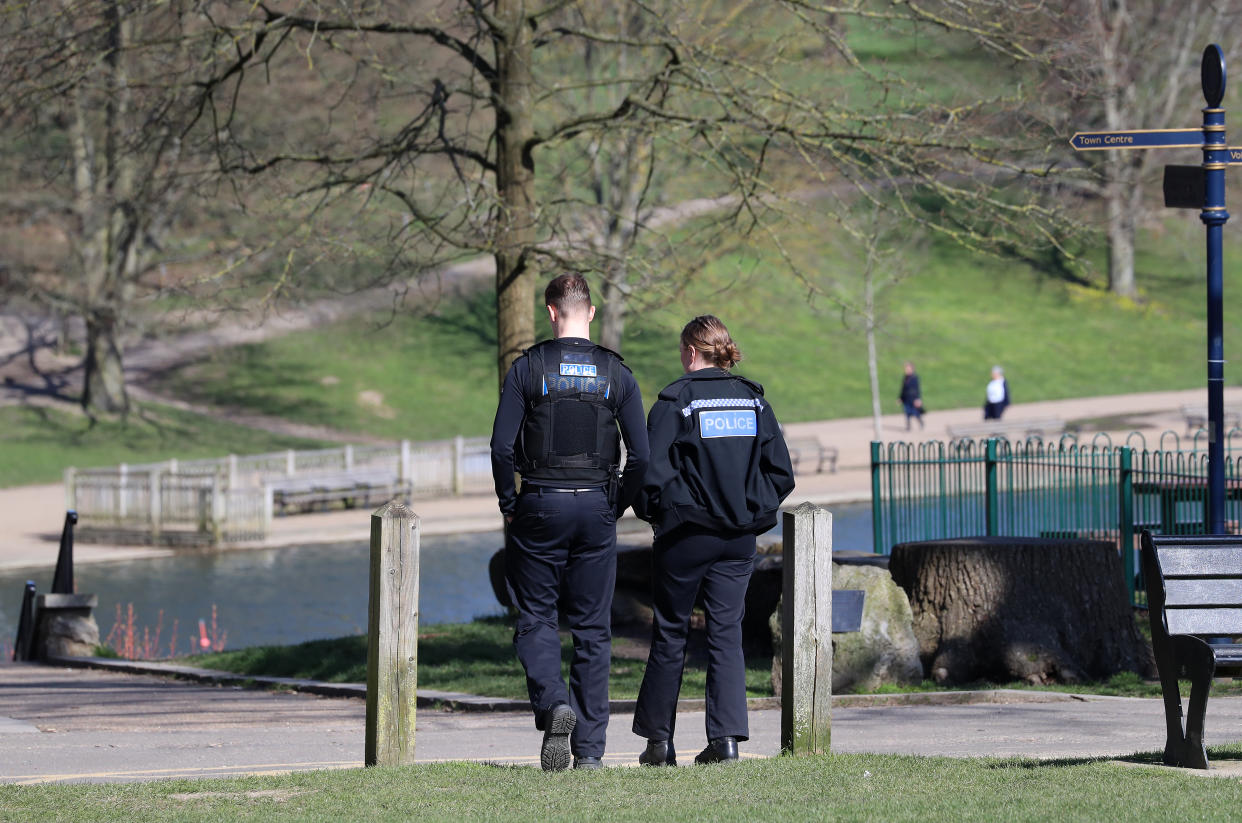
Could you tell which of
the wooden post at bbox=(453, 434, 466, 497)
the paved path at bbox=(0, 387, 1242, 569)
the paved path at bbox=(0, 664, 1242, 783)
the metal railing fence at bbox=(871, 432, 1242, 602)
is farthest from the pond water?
the paved path at bbox=(0, 664, 1242, 783)

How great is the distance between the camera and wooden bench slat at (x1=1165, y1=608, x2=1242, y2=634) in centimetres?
612

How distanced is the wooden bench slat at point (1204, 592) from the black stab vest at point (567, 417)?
2274 millimetres

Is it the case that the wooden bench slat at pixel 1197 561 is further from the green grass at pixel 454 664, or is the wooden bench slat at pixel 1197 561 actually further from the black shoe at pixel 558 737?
the green grass at pixel 454 664

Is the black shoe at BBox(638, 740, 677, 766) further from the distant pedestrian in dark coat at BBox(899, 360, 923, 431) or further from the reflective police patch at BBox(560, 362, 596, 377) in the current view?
the distant pedestrian in dark coat at BBox(899, 360, 923, 431)

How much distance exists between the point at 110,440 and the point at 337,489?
9.57m

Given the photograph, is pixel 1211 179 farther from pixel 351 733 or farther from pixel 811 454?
pixel 811 454

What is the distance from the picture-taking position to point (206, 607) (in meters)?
19.6

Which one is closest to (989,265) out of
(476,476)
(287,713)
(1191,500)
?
(476,476)

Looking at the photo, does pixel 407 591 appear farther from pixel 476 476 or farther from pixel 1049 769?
pixel 476 476

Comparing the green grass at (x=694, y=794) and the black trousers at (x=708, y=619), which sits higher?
the black trousers at (x=708, y=619)

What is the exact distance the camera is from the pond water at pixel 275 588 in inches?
720

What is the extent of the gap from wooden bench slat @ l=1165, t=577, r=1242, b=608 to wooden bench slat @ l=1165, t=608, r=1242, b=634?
0.09 ft

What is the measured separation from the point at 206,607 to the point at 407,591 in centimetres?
1422

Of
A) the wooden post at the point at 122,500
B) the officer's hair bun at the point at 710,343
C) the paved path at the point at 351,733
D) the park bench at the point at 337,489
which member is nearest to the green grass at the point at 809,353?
the park bench at the point at 337,489
